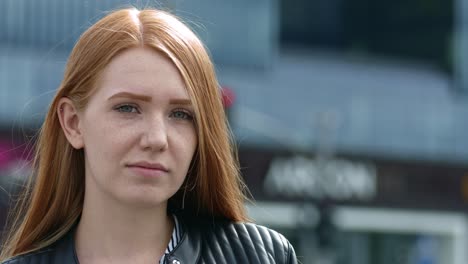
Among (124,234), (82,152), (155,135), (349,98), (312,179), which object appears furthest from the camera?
(349,98)

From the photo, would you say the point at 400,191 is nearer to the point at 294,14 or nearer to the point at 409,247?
the point at 409,247

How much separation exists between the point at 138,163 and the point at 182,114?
0.15 m

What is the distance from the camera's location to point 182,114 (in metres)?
3.09

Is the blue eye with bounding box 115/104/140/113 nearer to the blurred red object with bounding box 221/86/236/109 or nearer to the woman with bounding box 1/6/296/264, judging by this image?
the woman with bounding box 1/6/296/264

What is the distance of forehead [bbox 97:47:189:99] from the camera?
305 cm

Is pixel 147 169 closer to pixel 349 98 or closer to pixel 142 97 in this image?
pixel 142 97

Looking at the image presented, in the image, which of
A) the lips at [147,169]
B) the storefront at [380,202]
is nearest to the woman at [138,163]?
the lips at [147,169]

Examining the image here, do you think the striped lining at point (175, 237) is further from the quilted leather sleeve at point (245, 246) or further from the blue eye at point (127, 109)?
the blue eye at point (127, 109)

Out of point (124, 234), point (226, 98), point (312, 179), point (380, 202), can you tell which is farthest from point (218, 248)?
point (380, 202)

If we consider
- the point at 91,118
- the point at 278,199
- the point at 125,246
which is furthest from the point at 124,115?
the point at 278,199

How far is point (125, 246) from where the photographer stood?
3174mm

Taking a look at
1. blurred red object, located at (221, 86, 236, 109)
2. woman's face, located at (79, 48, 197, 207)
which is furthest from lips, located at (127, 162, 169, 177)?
blurred red object, located at (221, 86, 236, 109)

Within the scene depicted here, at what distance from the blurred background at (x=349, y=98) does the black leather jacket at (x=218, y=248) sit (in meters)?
25.0

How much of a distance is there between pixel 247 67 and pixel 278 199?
319 cm
